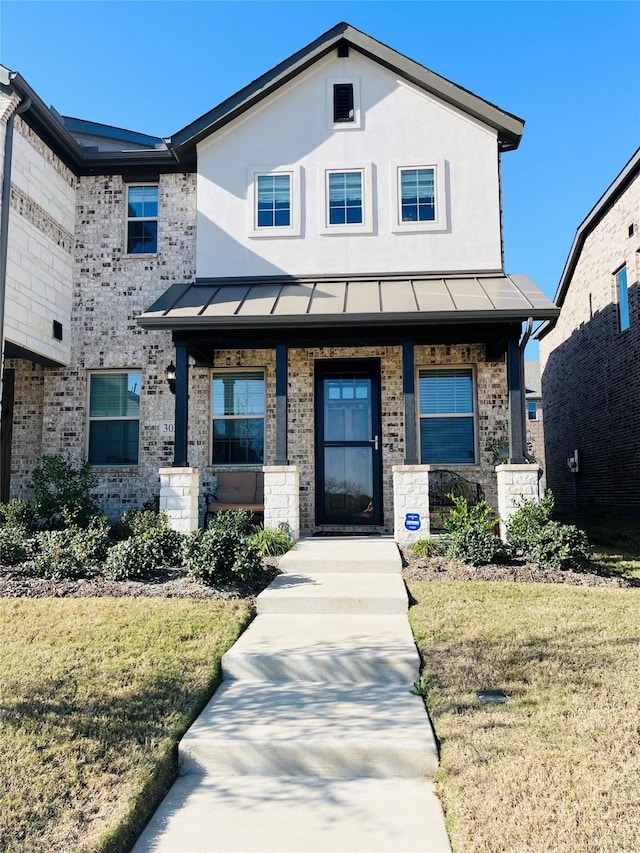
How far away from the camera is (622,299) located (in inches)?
500

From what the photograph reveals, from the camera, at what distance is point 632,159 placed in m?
11.3

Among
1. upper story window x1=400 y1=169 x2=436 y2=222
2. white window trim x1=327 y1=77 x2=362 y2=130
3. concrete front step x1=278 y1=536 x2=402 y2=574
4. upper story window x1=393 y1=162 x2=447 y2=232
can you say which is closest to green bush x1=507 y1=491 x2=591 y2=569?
concrete front step x1=278 y1=536 x2=402 y2=574

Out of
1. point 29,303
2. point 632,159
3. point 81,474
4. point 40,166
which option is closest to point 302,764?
point 81,474

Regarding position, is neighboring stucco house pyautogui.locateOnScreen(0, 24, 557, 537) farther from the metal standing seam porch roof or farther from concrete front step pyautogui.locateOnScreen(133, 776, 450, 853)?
concrete front step pyautogui.locateOnScreen(133, 776, 450, 853)

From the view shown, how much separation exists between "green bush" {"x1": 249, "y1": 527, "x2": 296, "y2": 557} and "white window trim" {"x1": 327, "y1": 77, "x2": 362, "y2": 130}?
21.0ft

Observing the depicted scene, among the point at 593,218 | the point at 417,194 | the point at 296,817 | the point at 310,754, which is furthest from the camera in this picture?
the point at 593,218

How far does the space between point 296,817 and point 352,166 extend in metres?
9.18

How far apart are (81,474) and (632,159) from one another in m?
10.6

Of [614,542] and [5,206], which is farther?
[614,542]

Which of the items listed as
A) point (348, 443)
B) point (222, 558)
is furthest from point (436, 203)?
point (222, 558)

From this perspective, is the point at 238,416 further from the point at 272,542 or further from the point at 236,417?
the point at 272,542

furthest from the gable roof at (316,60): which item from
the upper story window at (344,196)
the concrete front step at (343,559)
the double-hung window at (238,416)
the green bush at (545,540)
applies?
the concrete front step at (343,559)

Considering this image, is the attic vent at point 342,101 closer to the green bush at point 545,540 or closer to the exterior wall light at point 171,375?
the exterior wall light at point 171,375

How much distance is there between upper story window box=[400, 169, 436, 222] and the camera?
9922 millimetres
